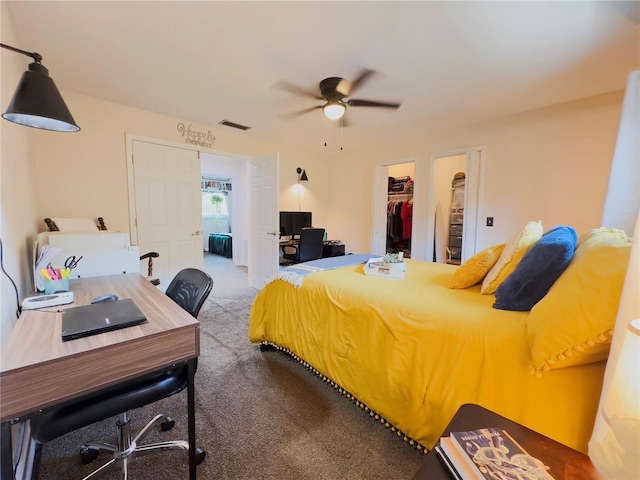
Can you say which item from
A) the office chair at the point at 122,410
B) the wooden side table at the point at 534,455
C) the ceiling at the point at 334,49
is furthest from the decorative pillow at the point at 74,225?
the wooden side table at the point at 534,455

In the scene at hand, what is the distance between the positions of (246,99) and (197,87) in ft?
1.64

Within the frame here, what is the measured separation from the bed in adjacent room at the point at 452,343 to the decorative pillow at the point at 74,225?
2250mm

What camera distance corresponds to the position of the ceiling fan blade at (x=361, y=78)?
2.34 meters

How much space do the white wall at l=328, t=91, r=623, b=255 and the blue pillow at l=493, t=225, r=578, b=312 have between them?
2.22 meters

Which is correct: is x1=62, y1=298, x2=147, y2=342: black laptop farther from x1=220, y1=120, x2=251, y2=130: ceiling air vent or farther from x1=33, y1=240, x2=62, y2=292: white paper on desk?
x1=220, y1=120, x2=251, y2=130: ceiling air vent

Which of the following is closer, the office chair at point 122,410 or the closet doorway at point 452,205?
the office chair at point 122,410

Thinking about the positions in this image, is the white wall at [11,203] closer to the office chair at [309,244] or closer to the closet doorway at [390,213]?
the office chair at [309,244]

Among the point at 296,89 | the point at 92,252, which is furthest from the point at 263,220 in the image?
the point at 92,252

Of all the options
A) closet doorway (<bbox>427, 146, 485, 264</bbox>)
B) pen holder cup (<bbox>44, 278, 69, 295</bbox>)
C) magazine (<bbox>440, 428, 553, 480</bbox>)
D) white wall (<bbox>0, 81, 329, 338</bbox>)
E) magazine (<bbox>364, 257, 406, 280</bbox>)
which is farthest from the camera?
closet doorway (<bbox>427, 146, 485, 264</bbox>)

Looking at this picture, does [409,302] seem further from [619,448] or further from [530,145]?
[530,145]

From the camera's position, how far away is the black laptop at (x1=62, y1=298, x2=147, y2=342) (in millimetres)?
953

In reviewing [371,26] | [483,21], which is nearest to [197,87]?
[371,26]

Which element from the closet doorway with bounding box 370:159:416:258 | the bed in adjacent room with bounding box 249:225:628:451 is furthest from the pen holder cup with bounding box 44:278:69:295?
the closet doorway with bounding box 370:159:416:258

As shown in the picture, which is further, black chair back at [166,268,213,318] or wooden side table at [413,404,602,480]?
black chair back at [166,268,213,318]
